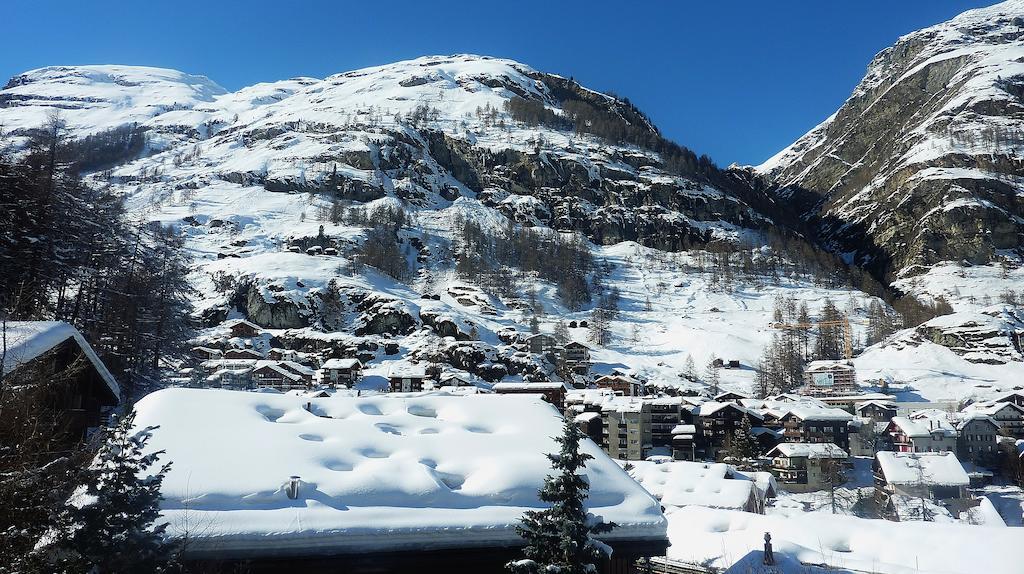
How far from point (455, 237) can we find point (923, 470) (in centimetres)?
10952

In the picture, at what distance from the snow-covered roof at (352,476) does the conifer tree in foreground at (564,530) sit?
1039 mm

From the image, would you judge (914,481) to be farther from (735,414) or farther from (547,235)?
(547,235)

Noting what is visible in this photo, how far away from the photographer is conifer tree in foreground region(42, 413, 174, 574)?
5.37 metres

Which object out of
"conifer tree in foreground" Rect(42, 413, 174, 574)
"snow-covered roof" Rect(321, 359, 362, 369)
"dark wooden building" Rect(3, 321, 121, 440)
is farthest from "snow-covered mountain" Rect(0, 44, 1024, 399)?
"conifer tree in foreground" Rect(42, 413, 174, 574)

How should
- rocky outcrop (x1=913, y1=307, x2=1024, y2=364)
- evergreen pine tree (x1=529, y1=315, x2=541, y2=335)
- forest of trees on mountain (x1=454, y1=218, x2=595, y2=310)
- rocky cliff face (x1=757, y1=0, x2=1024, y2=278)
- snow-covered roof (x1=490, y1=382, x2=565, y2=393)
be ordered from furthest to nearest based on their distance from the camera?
rocky cliff face (x1=757, y1=0, x2=1024, y2=278) → forest of trees on mountain (x1=454, y1=218, x2=595, y2=310) → evergreen pine tree (x1=529, y1=315, x2=541, y2=335) → rocky outcrop (x1=913, y1=307, x2=1024, y2=364) → snow-covered roof (x1=490, y1=382, x2=565, y2=393)

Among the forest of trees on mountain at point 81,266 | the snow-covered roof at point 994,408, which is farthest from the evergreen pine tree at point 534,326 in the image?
the forest of trees on mountain at point 81,266

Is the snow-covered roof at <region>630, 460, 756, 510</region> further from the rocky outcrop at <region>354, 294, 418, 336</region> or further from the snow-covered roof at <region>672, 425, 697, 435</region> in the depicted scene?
the rocky outcrop at <region>354, 294, 418, 336</region>

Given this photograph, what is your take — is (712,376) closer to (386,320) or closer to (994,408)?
(994,408)

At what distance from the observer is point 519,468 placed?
8.91 metres

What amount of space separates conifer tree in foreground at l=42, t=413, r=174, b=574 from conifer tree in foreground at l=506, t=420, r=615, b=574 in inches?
141

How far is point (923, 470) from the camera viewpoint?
1612 inches

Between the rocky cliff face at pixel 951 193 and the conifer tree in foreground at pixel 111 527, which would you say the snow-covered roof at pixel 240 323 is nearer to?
the conifer tree in foreground at pixel 111 527

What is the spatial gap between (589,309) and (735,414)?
53142 mm

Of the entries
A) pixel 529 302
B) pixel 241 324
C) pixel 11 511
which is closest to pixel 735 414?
pixel 529 302
